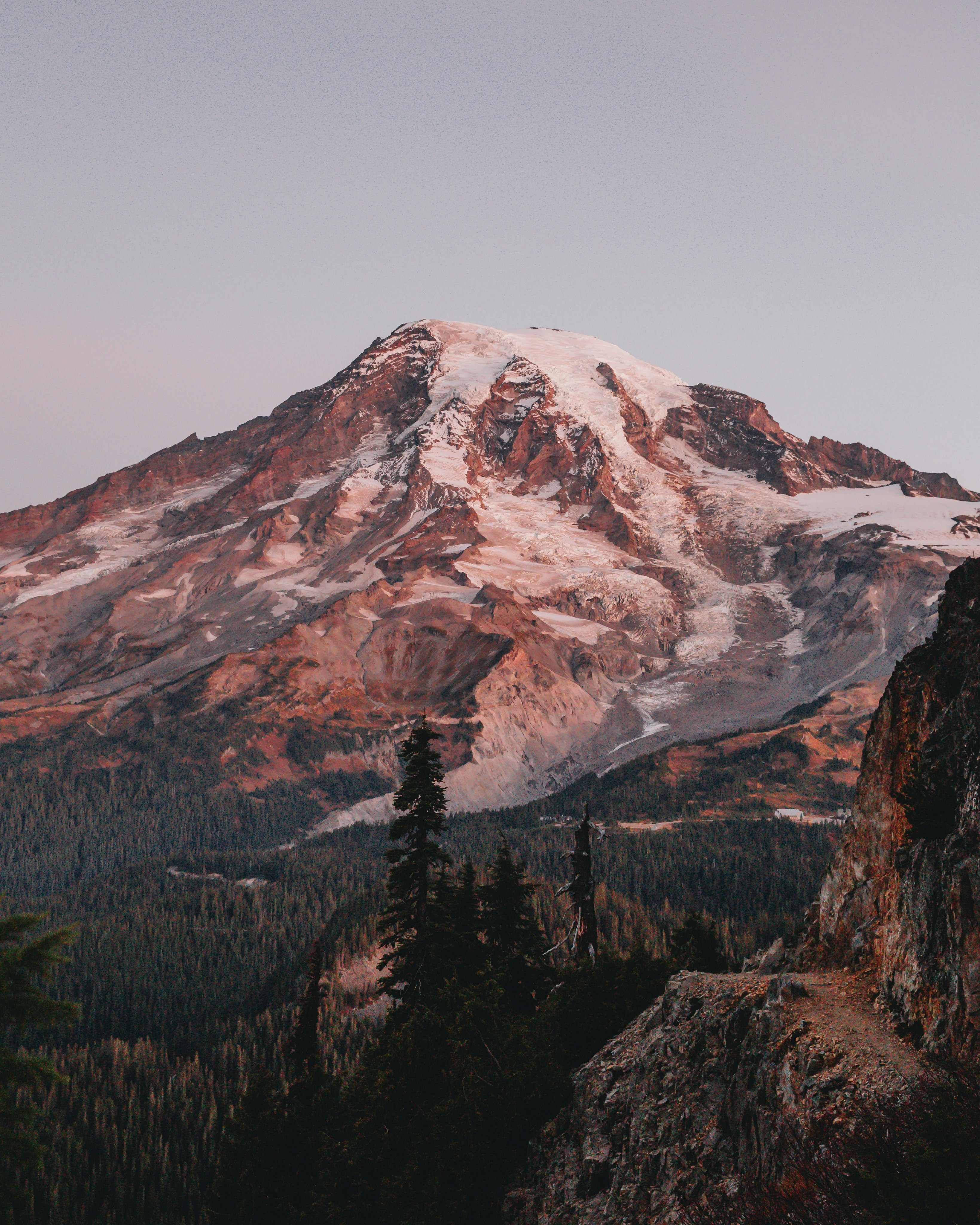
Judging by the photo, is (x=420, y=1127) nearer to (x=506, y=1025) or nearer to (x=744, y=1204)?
(x=506, y=1025)

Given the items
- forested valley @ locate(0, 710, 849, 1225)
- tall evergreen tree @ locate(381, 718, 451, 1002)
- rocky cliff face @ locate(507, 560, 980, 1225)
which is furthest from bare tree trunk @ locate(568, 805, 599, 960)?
rocky cliff face @ locate(507, 560, 980, 1225)

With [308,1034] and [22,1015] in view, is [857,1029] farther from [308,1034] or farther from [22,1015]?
[308,1034]

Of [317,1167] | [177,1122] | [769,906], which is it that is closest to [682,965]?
[317,1167]

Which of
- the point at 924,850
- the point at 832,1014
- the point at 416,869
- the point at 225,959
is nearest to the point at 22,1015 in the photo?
the point at 416,869

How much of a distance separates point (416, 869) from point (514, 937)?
8.34 meters

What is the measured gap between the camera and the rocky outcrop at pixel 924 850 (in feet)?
63.4

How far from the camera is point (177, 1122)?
10594cm

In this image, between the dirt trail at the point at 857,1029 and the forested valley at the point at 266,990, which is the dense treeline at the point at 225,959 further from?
the dirt trail at the point at 857,1029

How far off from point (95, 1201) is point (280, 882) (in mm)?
103909

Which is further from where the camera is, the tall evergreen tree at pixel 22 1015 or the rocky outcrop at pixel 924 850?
the tall evergreen tree at pixel 22 1015

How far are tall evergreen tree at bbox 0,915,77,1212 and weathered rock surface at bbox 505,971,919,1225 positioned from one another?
1277 centimetres

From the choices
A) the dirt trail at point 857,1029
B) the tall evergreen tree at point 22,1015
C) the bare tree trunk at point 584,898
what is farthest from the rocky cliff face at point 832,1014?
the tall evergreen tree at point 22,1015

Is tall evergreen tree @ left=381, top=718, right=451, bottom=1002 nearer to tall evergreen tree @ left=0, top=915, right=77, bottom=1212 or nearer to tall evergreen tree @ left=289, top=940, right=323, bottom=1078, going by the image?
tall evergreen tree @ left=289, top=940, right=323, bottom=1078

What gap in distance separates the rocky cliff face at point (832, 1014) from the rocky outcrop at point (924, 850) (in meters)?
0.04
